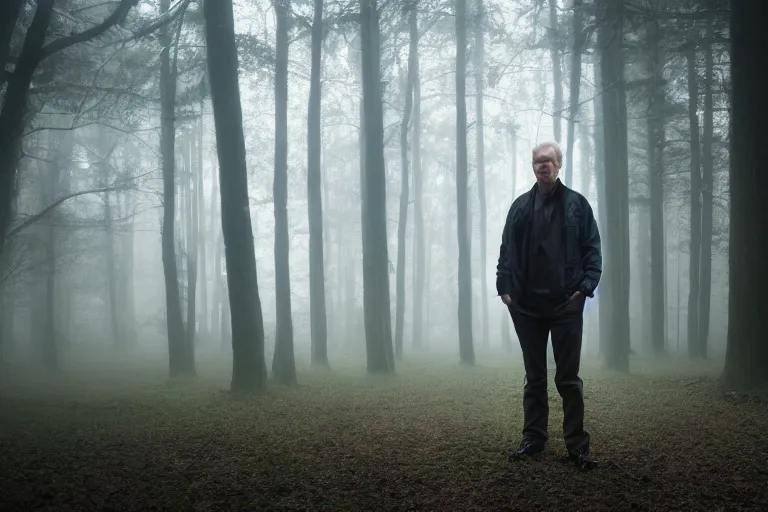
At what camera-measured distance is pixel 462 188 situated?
1631cm

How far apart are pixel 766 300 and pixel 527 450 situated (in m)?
5.21

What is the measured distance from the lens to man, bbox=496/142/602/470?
14.5 ft

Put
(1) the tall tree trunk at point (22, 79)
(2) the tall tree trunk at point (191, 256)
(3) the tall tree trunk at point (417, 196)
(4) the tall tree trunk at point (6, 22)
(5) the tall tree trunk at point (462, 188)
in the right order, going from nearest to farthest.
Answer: (4) the tall tree trunk at point (6, 22), (1) the tall tree trunk at point (22, 79), (2) the tall tree trunk at point (191, 256), (5) the tall tree trunk at point (462, 188), (3) the tall tree trunk at point (417, 196)

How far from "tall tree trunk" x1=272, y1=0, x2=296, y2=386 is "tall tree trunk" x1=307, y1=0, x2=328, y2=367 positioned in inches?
33.1

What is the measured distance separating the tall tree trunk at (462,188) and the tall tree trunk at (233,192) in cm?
791

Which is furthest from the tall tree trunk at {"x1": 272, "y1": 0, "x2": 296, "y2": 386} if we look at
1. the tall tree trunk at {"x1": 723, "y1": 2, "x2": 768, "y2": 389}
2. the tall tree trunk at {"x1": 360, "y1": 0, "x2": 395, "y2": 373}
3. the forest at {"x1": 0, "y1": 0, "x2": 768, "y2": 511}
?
the tall tree trunk at {"x1": 723, "y1": 2, "x2": 768, "y2": 389}

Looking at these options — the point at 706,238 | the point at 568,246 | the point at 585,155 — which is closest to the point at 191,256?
the point at 568,246

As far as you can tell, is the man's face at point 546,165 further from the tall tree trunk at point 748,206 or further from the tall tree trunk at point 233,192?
the tall tree trunk at point 233,192

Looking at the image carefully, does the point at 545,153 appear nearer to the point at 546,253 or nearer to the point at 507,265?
the point at 546,253

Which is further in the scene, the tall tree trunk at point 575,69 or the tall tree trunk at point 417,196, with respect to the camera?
the tall tree trunk at point 417,196

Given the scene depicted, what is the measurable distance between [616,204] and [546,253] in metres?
9.19

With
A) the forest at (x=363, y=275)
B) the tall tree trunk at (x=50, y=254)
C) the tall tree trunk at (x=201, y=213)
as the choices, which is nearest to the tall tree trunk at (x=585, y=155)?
the forest at (x=363, y=275)

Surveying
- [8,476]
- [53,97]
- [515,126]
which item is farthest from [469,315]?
[8,476]

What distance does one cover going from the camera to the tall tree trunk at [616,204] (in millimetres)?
12578
